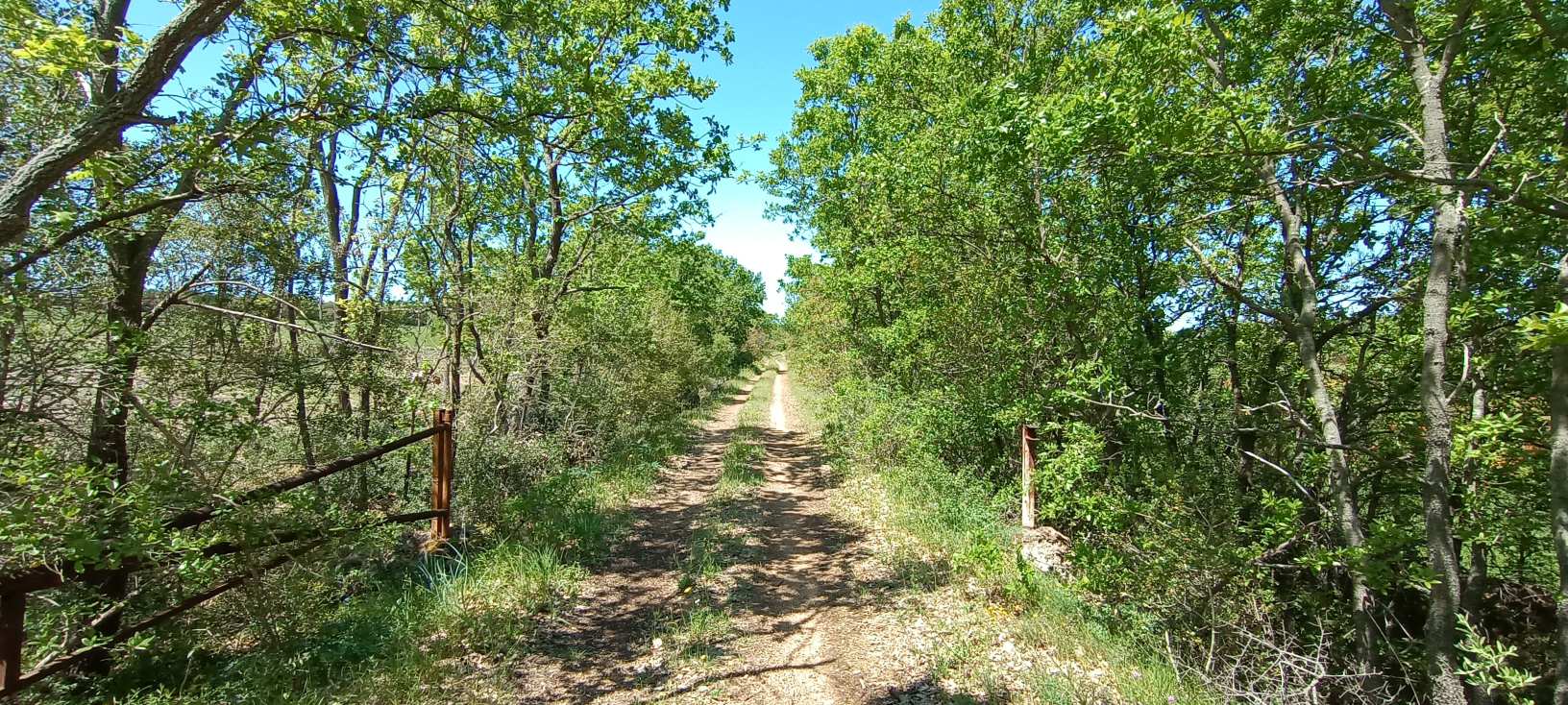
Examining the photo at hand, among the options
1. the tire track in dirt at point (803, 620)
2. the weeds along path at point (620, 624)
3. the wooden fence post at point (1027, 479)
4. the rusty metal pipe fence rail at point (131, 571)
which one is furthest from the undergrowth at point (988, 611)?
the rusty metal pipe fence rail at point (131, 571)

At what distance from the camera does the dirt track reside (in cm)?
446

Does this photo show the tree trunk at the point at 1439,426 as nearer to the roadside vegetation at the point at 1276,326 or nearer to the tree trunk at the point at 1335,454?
the roadside vegetation at the point at 1276,326

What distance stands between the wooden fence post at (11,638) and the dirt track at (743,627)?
2607 mm

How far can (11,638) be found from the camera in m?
2.90

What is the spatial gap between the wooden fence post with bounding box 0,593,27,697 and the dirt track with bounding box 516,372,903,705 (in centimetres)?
261

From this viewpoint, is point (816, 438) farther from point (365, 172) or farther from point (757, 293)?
point (757, 293)

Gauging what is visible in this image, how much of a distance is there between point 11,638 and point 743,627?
4.50 meters

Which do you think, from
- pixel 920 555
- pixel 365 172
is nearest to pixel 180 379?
pixel 365 172

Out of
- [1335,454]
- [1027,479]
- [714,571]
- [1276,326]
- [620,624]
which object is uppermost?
[1276,326]

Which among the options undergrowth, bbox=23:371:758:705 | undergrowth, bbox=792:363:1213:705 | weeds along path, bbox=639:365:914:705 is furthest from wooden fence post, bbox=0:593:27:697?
undergrowth, bbox=792:363:1213:705

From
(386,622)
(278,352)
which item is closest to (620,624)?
(386,622)

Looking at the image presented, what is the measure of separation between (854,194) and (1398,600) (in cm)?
1037

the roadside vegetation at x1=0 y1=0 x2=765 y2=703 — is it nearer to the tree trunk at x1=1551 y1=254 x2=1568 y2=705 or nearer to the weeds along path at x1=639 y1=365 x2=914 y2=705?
the weeds along path at x1=639 y1=365 x2=914 y2=705

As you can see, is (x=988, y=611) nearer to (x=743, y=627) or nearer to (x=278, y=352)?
(x=743, y=627)
